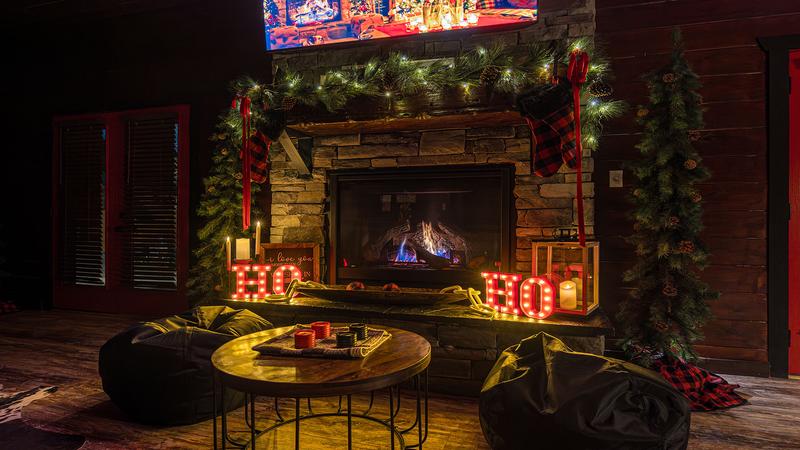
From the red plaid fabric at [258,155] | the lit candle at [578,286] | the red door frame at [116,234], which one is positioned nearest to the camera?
the lit candle at [578,286]

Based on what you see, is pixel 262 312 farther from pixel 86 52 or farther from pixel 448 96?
pixel 86 52

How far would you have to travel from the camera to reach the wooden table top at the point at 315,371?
1542 mm

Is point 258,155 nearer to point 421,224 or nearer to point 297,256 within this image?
point 297,256

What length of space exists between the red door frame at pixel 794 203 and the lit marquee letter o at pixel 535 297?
193cm

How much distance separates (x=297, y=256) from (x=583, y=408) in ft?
8.60

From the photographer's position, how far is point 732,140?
3.27 m

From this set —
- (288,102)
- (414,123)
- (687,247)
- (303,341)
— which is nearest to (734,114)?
(687,247)

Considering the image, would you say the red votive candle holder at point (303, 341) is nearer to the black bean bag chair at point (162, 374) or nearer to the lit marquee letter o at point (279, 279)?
the black bean bag chair at point (162, 374)

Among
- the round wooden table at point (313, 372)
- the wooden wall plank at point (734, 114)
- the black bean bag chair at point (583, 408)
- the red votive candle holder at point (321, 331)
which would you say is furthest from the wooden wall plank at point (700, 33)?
the red votive candle holder at point (321, 331)

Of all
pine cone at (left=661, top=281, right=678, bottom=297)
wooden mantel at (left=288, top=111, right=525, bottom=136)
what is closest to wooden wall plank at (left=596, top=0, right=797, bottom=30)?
wooden mantel at (left=288, top=111, right=525, bottom=136)

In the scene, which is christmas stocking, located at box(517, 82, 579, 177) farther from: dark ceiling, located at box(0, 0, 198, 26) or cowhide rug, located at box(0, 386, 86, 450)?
dark ceiling, located at box(0, 0, 198, 26)

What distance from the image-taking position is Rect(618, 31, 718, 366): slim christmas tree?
297 cm

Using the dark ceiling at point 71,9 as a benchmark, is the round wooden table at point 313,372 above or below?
below

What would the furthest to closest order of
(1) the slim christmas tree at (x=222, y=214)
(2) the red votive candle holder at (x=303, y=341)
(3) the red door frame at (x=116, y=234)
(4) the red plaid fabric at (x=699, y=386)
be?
1. (3) the red door frame at (x=116, y=234)
2. (1) the slim christmas tree at (x=222, y=214)
3. (4) the red plaid fabric at (x=699, y=386)
4. (2) the red votive candle holder at (x=303, y=341)
